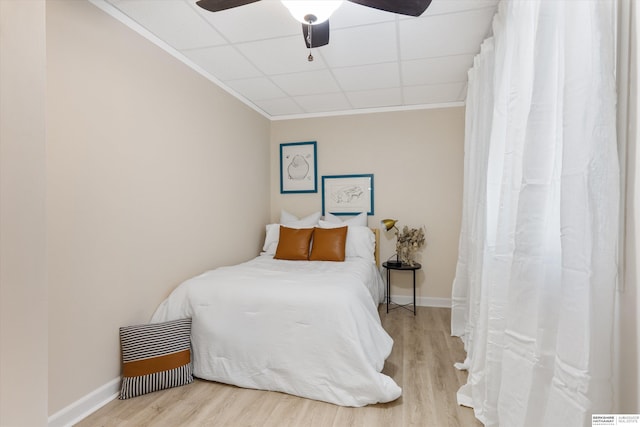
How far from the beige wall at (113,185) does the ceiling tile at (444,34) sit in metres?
1.83

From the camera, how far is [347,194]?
430cm

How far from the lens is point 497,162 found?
201cm

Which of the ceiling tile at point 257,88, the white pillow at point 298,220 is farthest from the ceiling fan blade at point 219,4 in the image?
the white pillow at point 298,220

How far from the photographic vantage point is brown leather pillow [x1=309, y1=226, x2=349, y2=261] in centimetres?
349

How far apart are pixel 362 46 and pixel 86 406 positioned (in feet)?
9.84

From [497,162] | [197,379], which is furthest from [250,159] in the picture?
[497,162]

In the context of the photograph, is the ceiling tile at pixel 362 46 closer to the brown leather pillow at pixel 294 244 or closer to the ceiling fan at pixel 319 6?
the ceiling fan at pixel 319 6

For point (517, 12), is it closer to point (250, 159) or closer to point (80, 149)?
point (80, 149)

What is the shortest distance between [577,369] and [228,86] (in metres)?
3.45

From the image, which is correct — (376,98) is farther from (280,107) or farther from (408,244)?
(408,244)

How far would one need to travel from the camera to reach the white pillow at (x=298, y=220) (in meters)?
4.09

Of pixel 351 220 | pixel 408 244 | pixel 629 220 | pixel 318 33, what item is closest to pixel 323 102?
pixel 351 220

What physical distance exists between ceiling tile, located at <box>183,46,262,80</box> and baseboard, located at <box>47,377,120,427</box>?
2460 millimetres

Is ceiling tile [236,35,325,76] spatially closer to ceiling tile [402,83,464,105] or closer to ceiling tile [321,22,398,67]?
ceiling tile [321,22,398,67]
